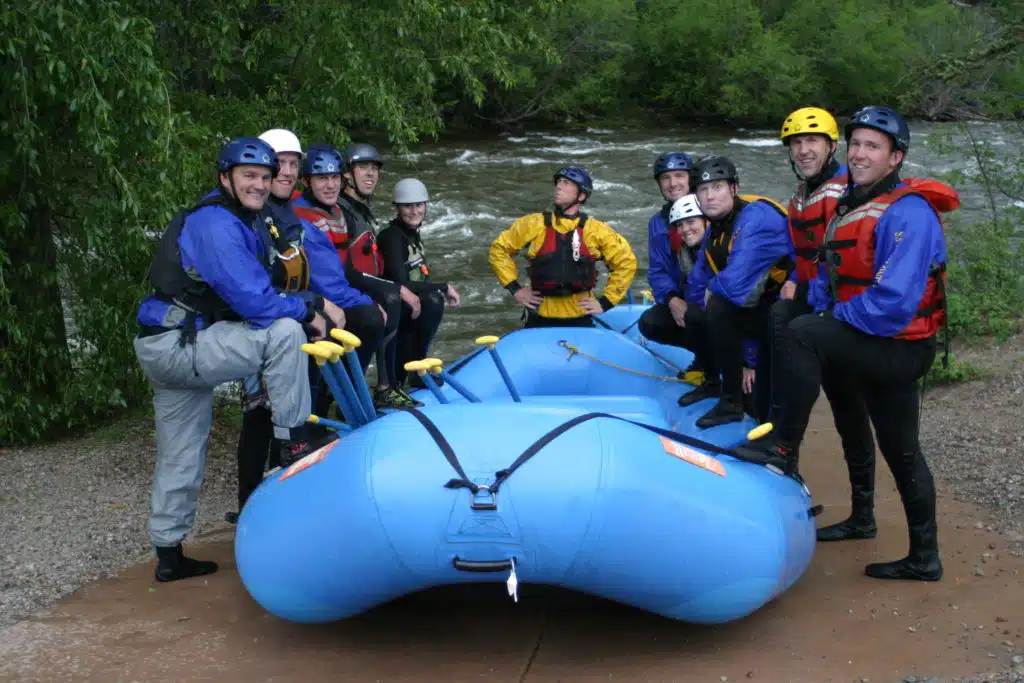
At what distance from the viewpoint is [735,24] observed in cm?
2600

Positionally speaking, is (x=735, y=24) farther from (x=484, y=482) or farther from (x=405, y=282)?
(x=484, y=482)

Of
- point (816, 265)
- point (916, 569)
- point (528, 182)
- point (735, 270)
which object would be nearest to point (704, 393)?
point (735, 270)

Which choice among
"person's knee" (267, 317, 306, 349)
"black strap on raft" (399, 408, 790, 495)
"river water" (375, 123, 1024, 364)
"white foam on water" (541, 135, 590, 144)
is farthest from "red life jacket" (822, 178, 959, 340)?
"white foam on water" (541, 135, 590, 144)

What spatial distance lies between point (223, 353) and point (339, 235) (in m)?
1.51

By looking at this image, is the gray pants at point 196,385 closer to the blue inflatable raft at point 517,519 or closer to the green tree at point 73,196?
the blue inflatable raft at point 517,519

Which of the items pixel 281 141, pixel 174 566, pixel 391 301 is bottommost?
pixel 174 566

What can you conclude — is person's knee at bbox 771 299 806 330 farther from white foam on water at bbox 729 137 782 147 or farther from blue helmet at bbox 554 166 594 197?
white foam on water at bbox 729 137 782 147

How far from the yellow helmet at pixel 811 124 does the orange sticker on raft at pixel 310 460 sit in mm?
2174

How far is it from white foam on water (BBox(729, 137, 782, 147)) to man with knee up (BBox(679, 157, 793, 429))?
15724 mm

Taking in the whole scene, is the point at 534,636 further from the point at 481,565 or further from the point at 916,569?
the point at 916,569

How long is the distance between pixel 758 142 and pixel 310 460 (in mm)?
18330

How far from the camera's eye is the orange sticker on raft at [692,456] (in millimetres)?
3379

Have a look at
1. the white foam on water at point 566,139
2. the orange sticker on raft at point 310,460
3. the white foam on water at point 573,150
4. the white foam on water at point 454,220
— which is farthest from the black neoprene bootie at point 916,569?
the white foam on water at point 566,139

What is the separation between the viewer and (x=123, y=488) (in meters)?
4.95
